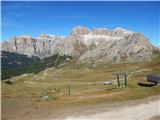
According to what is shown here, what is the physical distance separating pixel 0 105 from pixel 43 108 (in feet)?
23.9

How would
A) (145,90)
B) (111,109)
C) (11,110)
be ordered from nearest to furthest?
(111,109) < (11,110) < (145,90)

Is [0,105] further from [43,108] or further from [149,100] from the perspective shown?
[149,100]

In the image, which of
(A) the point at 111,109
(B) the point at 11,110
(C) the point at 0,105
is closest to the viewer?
(A) the point at 111,109

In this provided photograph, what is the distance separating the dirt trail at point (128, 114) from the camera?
3322 centimetres

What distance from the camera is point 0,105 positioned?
4284 centimetres

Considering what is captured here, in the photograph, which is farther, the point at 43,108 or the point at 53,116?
the point at 43,108

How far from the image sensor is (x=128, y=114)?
34.3m

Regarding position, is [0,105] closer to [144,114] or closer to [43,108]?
[43,108]

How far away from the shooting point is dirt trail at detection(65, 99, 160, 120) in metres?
33.2

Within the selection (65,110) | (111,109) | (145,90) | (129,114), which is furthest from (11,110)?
(145,90)

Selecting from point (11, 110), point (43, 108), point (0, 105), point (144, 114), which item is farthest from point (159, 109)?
point (0, 105)

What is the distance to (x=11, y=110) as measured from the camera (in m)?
39.5

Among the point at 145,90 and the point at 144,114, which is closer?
the point at 144,114

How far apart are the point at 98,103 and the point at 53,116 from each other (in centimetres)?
876
